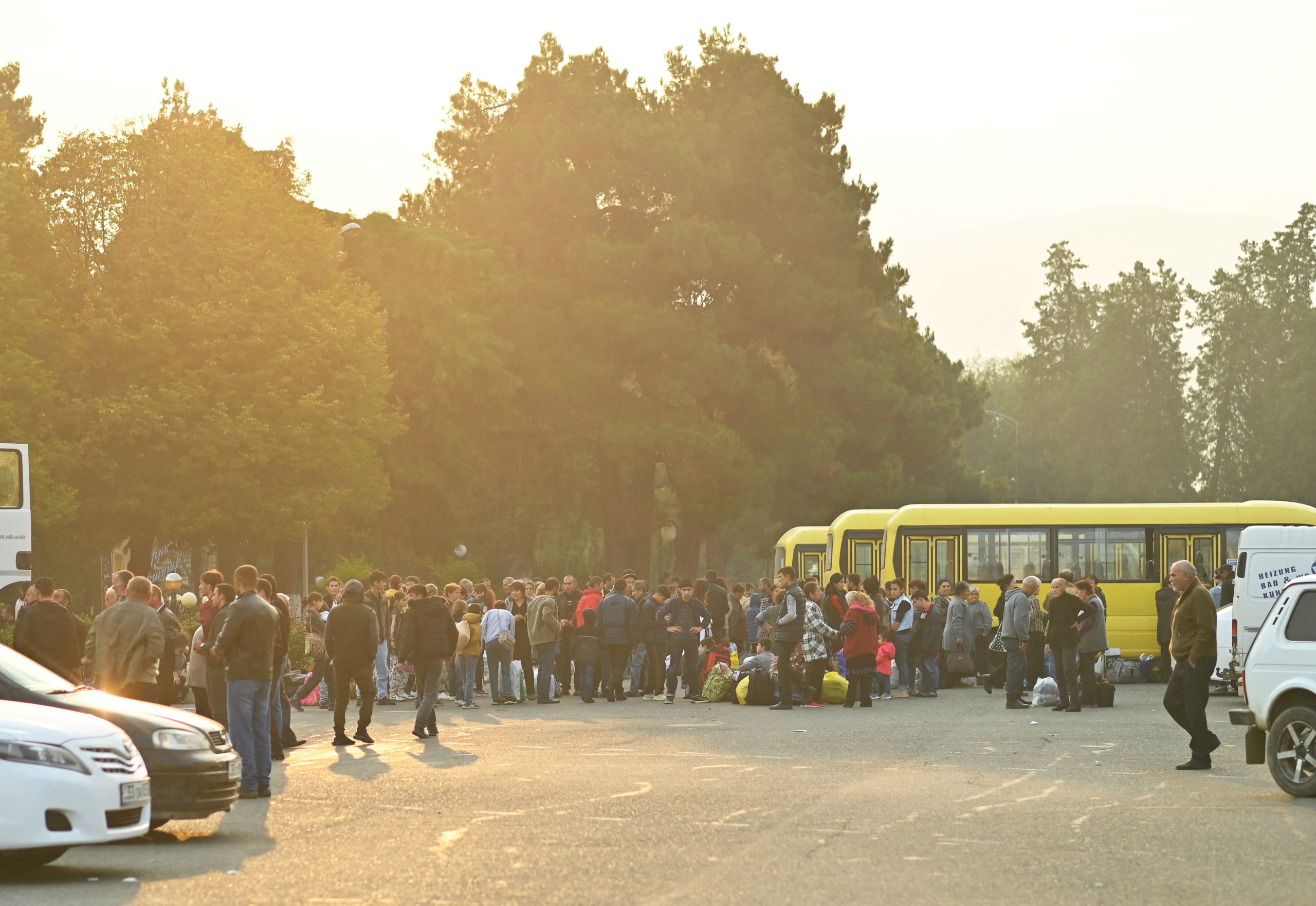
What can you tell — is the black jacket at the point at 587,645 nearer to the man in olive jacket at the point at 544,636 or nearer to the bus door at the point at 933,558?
the man in olive jacket at the point at 544,636

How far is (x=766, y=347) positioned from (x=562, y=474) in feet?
26.5

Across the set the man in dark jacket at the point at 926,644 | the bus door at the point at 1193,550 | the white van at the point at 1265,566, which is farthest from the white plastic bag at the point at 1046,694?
the bus door at the point at 1193,550

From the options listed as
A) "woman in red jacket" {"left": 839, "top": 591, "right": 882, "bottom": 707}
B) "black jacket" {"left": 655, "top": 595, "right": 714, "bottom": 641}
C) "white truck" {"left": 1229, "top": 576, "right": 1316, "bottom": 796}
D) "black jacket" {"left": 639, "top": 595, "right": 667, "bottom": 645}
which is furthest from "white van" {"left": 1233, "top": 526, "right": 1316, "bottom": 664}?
"white truck" {"left": 1229, "top": 576, "right": 1316, "bottom": 796}

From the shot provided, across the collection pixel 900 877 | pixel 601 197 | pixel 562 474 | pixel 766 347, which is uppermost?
pixel 601 197

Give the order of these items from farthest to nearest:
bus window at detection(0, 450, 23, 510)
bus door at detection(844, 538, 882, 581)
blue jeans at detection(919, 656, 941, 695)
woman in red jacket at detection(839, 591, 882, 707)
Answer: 1. bus door at detection(844, 538, 882, 581)
2. bus window at detection(0, 450, 23, 510)
3. blue jeans at detection(919, 656, 941, 695)
4. woman in red jacket at detection(839, 591, 882, 707)

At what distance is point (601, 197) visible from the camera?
189 ft

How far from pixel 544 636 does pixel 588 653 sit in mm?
869

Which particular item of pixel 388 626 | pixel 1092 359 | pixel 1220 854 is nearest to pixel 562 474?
pixel 388 626

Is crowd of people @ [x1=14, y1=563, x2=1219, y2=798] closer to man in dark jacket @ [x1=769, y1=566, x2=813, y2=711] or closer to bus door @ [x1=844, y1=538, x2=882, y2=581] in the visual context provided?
man in dark jacket @ [x1=769, y1=566, x2=813, y2=711]

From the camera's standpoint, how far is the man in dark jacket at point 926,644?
2786 cm

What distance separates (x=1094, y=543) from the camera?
33.9 m

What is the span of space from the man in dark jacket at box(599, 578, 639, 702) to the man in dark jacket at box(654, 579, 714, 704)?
0.56 meters

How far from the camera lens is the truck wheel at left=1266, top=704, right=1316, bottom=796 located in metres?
13.6

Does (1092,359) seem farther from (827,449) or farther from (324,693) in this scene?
(324,693)
